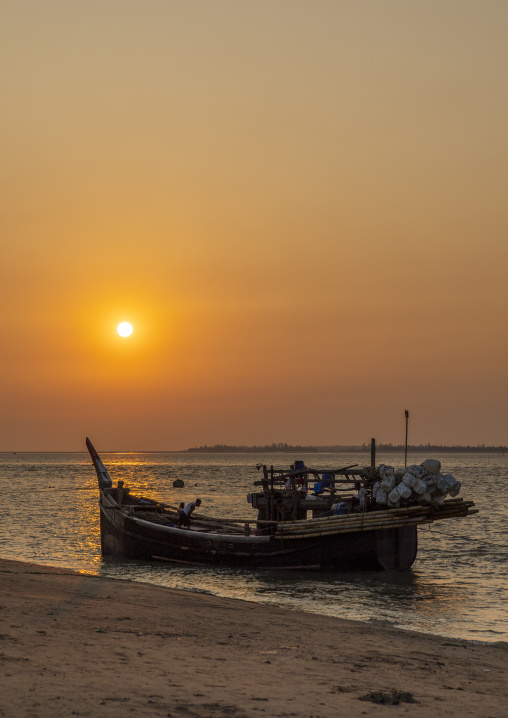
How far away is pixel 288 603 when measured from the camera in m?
20.5

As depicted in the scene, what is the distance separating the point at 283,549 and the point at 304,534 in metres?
1.34

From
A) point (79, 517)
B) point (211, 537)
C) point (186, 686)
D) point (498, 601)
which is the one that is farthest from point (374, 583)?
point (79, 517)

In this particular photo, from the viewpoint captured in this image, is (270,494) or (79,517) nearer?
(270,494)

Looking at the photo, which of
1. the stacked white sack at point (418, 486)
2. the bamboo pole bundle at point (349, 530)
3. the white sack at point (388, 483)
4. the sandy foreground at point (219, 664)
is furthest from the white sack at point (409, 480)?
the sandy foreground at point (219, 664)

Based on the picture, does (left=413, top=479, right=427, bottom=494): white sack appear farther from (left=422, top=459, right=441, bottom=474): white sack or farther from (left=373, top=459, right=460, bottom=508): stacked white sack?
(left=422, top=459, right=441, bottom=474): white sack

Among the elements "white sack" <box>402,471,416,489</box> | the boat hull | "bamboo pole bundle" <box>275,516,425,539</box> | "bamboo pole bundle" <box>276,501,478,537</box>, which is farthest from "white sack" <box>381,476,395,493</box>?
the boat hull

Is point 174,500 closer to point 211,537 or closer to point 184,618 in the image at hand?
point 211,537

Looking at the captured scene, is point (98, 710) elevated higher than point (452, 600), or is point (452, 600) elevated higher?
point (98, 710)

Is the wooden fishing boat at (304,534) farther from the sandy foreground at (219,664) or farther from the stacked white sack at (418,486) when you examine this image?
the sandy foreground at (219,664)

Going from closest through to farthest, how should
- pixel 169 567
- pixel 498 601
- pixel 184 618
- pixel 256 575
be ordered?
1. pixel 184 618
2. pixel 498 601
3. pixel 256 575
4. pixel 169 567

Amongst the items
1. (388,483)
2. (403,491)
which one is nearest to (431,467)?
(403,491)

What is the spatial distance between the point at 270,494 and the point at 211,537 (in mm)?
2708

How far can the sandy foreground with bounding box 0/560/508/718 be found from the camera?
343 inches

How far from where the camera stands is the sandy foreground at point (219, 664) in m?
8.72
